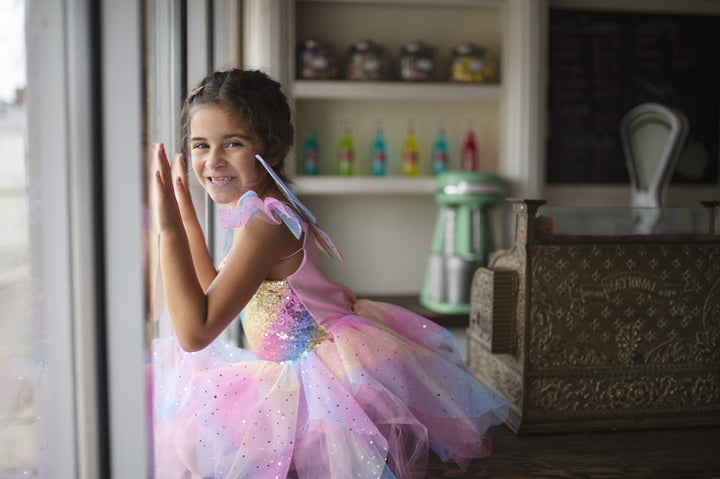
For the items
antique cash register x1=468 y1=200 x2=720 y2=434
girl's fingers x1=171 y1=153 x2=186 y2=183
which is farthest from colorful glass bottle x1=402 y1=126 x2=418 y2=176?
girl's fingers x1=171 y1=153 x2=186 y2=183

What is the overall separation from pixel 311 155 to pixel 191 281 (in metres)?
1.72

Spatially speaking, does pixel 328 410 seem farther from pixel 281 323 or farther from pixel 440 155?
pixel 440 155

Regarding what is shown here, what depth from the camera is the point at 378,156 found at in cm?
251

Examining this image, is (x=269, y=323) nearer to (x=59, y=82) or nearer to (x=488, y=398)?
(x=488, y=398)

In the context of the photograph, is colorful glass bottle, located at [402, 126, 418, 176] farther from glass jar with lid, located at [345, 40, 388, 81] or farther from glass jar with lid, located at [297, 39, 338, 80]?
glass jar with lid, located at [297, 39, 338, 80]

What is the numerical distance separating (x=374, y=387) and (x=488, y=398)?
0.76 feet

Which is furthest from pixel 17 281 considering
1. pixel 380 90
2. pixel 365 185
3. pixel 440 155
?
pixel 440 155

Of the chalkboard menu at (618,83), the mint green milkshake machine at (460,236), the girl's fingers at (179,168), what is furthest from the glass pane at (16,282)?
the chalkboard menu at (618,83)

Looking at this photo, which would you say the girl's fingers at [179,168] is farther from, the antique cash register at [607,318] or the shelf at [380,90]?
the shelf at [380,90]

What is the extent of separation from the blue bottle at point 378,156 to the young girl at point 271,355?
148 cm

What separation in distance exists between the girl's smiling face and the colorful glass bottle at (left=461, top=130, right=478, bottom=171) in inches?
69.6

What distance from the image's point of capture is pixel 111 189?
565mm

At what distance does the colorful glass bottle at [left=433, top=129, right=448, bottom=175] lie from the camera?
2.53m

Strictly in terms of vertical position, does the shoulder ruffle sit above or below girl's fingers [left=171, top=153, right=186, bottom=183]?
below
